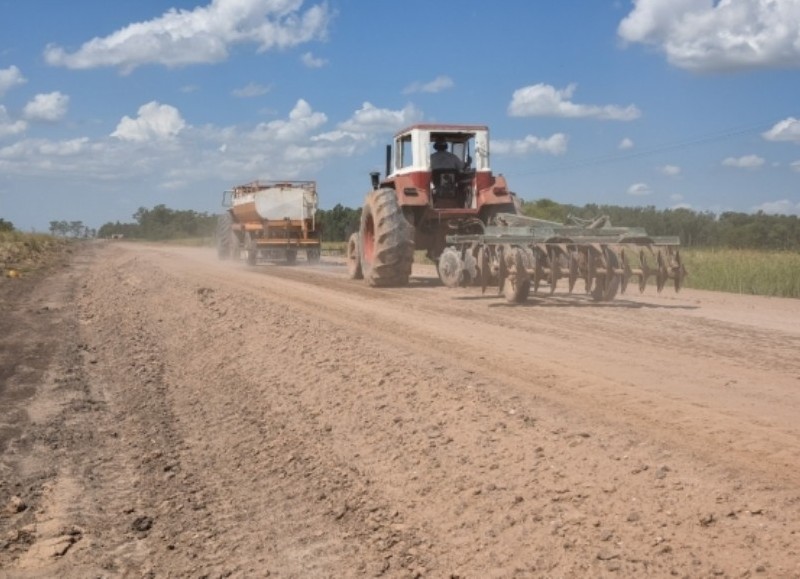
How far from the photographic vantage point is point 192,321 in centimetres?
1221

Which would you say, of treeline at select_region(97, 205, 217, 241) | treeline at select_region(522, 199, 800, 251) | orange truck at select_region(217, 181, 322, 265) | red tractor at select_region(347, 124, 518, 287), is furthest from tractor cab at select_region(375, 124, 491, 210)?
treeline at select_region(97, 205, 217, 241)

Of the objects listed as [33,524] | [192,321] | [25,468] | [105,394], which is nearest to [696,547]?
[33,524]

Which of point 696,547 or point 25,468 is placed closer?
point 696,547

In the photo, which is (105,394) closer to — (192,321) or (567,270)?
(192,321)

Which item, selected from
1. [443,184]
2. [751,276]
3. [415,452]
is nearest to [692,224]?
[751,276]

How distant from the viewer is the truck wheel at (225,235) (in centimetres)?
3088

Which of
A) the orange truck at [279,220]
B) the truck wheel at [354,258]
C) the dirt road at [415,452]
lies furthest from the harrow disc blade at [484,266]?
the orange truck at [279,220]

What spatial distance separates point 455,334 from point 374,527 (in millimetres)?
4569

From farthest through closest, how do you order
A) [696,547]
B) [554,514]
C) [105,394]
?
[105,394] → [554,514] → [696,547]

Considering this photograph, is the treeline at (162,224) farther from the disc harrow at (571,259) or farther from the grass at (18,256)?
the disc harrow at (571,259)

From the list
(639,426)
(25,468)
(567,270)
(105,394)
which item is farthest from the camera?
(567,270)

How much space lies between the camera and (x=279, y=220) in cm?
2756

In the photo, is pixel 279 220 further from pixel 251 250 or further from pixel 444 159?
pixel 444 159

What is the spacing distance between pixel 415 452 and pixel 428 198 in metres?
10.1
